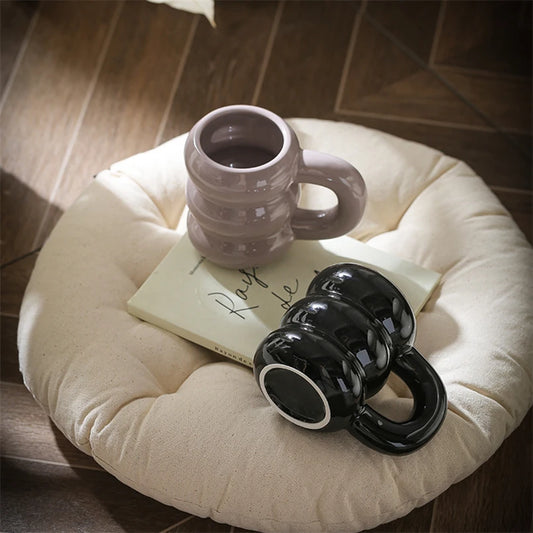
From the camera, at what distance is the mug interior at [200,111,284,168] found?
829 millimetres

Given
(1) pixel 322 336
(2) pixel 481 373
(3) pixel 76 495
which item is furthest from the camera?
(3) pixel 76 495

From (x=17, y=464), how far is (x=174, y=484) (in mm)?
299

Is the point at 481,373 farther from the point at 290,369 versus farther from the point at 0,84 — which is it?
the point at 0,84

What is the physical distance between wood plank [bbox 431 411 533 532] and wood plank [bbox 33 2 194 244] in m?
0.72

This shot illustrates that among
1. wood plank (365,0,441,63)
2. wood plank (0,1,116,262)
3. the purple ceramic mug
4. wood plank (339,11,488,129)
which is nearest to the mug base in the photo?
the purple ceramic mug

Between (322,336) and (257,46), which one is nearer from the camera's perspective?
(322,336)

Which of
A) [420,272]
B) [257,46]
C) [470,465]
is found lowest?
[470,465]

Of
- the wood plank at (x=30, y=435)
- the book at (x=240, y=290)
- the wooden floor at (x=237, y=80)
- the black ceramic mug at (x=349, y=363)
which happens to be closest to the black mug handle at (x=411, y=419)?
the black ceramic mug at (x=349, y=363)

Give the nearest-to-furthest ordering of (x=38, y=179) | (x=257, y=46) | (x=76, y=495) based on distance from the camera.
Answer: (x=76, y=495)
(x=38, y=179)
(x=257, y=46)

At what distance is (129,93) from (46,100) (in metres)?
0.14

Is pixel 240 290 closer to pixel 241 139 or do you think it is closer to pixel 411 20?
pixel 241 139

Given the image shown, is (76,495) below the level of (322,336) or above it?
below

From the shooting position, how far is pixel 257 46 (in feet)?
4.65

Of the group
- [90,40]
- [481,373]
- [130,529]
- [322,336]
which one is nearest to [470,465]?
[481,373]
